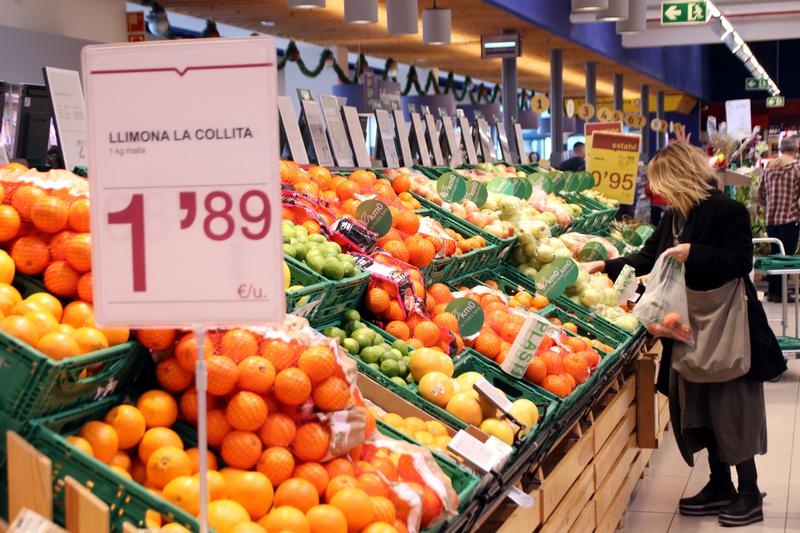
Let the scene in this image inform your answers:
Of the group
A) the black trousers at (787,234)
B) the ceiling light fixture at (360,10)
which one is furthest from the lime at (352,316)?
the black trousers at (787,234)

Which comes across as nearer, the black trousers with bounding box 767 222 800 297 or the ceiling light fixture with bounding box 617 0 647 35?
the black trousers with bounding box 767 222 800 297

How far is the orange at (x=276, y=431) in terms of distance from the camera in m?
2.08

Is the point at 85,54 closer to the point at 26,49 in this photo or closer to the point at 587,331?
the point at 587,331

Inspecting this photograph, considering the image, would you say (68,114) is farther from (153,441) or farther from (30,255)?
(153,441)

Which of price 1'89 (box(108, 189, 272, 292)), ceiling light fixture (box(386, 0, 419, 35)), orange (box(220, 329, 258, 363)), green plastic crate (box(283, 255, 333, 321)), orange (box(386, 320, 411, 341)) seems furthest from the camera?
ceiling light fixture (box(386, 0, 419, 35))

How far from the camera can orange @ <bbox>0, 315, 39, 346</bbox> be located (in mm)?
1851

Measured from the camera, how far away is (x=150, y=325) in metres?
1.64

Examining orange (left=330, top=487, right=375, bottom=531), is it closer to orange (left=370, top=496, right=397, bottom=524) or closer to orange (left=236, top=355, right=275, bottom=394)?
orange (left=370, top=496, right=397, bottom=524)

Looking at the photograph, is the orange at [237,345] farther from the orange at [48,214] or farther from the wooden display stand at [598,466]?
the wooden display stand at [598,466]

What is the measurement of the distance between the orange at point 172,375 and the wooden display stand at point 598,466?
1.01 m

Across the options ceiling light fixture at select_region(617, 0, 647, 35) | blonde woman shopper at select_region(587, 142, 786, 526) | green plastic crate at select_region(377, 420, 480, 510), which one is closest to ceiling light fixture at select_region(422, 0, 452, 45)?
ceiling light fixture at select_region(617, 0, 647, 35)

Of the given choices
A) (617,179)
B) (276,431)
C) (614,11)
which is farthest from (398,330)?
(614,11)

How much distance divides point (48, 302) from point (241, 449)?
510mm

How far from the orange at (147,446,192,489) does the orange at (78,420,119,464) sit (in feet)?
0.25
